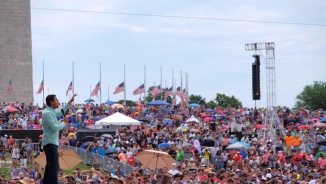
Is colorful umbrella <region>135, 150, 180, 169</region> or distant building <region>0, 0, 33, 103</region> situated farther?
distant building <region>0, 0, 33, 103</region>

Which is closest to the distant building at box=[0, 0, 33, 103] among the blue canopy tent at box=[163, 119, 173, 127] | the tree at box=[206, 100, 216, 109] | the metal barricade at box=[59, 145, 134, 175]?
the blue canopy tent at box=[163, 119, 173, 127]

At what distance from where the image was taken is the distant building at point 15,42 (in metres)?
62.4

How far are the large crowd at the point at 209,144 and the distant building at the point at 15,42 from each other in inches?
523

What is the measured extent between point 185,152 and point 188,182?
13.6m

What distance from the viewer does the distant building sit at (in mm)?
62438

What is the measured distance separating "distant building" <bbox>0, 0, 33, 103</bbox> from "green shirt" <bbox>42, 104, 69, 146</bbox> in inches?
2060

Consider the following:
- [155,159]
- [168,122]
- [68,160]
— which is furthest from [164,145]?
[68,160]

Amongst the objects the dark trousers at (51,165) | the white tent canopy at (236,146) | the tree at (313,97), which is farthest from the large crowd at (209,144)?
the tree at (313,97)

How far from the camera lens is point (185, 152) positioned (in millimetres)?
31484

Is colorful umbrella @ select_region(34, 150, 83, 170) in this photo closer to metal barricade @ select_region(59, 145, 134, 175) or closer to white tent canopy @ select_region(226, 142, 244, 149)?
metal barricade @ select_region(59, 145, 134, 175)

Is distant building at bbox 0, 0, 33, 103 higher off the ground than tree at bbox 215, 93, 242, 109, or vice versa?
distant building at bbox 0, 0, 33, 103

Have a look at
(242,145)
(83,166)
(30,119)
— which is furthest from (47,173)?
(30,119)

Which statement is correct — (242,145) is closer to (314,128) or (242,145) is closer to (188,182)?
(314,128)

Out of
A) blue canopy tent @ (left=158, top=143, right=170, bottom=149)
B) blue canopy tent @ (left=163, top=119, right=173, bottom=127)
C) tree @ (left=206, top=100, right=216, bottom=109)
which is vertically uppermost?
blue canopy tent @ (left=163, top=119, right=173, bottom=127)
